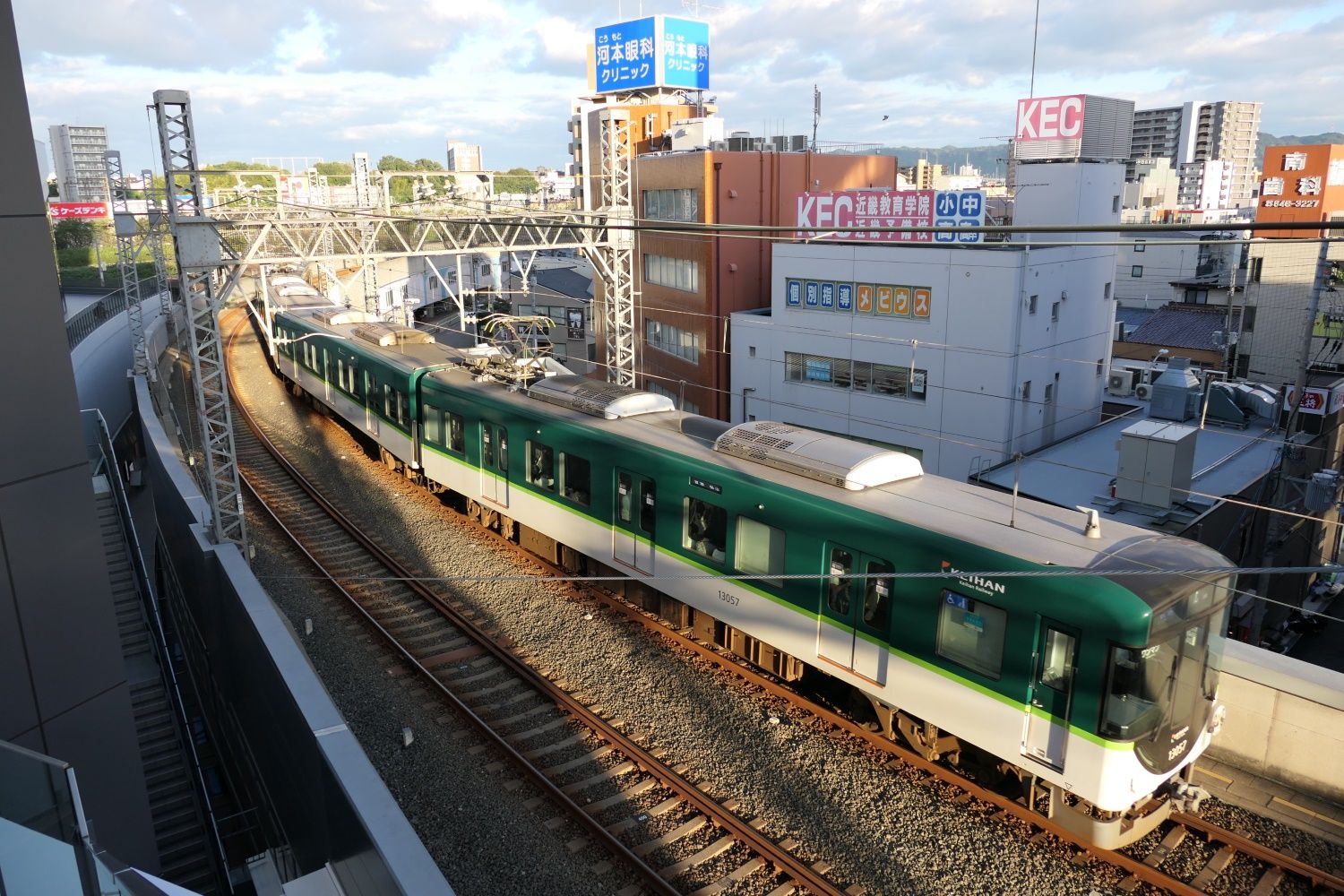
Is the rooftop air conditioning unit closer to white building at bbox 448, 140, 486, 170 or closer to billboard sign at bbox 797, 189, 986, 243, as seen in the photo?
billboard sign at bbox 797, 189, 986, 243

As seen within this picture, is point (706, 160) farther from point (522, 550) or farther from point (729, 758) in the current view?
point (729, 758)

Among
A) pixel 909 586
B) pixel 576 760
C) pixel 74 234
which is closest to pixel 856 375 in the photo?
pixel 909 586

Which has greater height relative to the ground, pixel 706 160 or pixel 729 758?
pixel 706 160

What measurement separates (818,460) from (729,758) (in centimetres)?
299

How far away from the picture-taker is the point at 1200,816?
7.70m

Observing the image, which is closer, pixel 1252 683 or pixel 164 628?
pixel 1252 683

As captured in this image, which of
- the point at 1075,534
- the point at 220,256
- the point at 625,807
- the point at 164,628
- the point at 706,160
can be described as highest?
the point at 706,160

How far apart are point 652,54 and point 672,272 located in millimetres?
28312

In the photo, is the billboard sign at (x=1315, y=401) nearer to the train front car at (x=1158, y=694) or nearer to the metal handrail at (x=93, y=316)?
the train front car at (x=1158, y=694)

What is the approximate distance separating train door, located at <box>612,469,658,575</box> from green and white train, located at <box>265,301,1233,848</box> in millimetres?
32

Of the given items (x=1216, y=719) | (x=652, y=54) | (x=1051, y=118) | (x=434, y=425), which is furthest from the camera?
(x=652, y=54)

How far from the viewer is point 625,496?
11.1 metres

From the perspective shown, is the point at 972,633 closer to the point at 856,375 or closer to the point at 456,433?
the point at 456,433

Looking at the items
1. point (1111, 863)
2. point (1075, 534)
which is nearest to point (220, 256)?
point (1075, 534)
